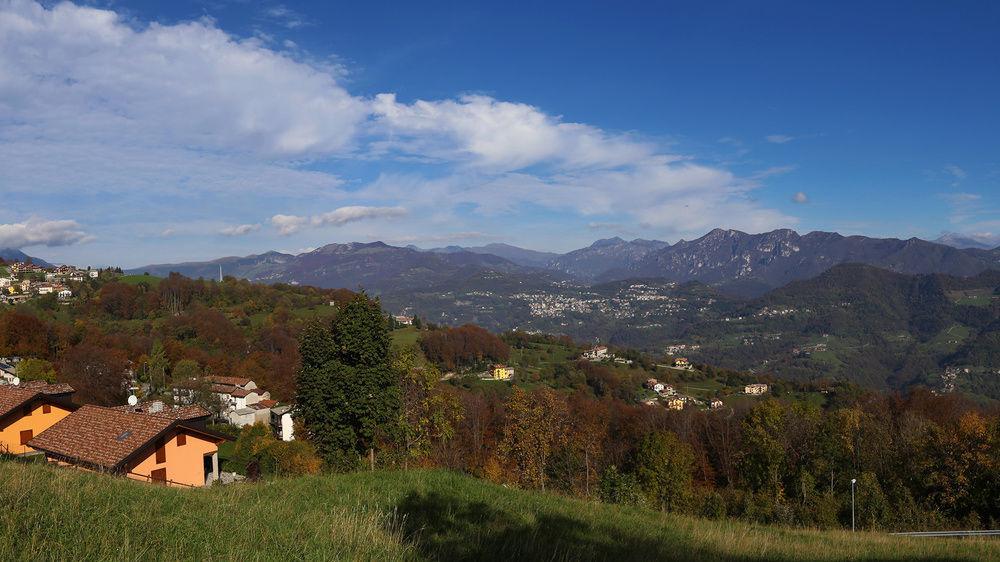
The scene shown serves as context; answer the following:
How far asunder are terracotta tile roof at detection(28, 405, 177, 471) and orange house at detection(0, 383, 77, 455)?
4180 mm

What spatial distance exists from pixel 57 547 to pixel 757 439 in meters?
36.4

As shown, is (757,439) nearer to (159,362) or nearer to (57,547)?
(57,547)

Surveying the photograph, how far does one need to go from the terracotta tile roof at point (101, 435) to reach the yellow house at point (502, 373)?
210 ft

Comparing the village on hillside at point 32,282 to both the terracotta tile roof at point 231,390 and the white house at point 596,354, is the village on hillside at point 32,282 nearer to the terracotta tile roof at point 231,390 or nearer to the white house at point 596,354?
the terracotta tile roof at point 231,390

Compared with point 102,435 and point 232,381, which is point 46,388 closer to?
point 102,435

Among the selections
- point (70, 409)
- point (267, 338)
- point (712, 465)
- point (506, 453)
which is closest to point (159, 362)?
point (267, 338)

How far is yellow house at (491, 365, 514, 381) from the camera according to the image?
8248 cm

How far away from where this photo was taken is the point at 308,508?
273 inches

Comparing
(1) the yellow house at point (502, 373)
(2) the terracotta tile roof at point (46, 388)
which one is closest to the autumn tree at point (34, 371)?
(2) the terracotta tile roof at point (46, 388)

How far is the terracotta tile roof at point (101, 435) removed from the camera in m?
17.9

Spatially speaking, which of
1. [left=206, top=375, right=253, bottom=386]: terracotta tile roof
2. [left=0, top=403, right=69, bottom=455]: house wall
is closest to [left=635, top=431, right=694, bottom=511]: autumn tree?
[left=0, top=403, right=69, bottom=455]: house wall

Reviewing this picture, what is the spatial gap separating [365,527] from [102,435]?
18416 mm

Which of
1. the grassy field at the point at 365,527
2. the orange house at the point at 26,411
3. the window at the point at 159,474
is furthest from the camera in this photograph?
the orange house at the point at 26,411

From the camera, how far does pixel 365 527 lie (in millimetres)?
5547
